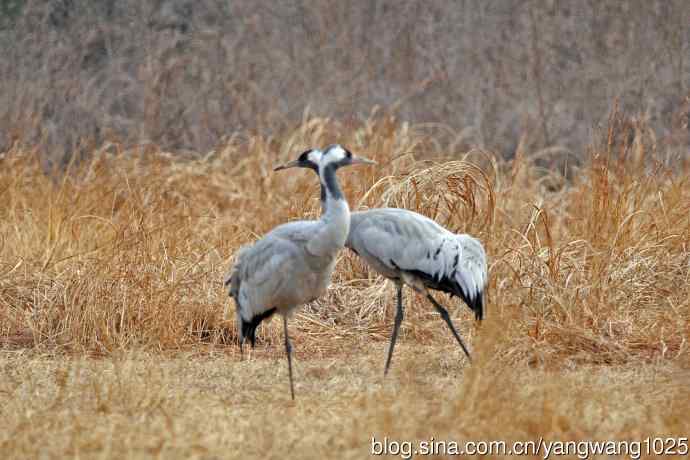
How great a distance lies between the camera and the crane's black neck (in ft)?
17.7

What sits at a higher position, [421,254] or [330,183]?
[330,183]

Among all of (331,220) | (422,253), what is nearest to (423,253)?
(422,253)

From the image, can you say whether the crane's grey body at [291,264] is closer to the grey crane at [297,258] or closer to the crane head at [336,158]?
the grey crane at [297,258]

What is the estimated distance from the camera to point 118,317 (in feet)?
21.8

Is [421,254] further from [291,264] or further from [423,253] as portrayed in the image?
[291,264]

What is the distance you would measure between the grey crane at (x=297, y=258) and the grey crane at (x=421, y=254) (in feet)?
1.32

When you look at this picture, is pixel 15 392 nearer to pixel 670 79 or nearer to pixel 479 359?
pixel 479 359

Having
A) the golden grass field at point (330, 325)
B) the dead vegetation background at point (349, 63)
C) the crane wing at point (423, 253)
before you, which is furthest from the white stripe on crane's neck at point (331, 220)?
the dead vegetation background at point (349, 63)

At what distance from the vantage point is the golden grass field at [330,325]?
4.36 metres

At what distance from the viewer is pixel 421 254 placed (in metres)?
5.89

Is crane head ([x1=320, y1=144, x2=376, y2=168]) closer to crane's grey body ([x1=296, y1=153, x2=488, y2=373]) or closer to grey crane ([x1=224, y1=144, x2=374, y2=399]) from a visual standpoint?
grey crane ([x1=224, y1=144, x2=374, y2=399])

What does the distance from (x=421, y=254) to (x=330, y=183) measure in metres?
0.74

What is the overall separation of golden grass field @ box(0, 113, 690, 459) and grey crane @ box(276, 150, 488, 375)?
0.29 meters

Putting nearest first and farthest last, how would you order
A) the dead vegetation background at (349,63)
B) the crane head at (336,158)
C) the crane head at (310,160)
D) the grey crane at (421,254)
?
1. the crane head at (336,158)
2. the crane head at (310,160)
3. the grey crane at (421,254)
4. the dead vegetation background at (349,63)
